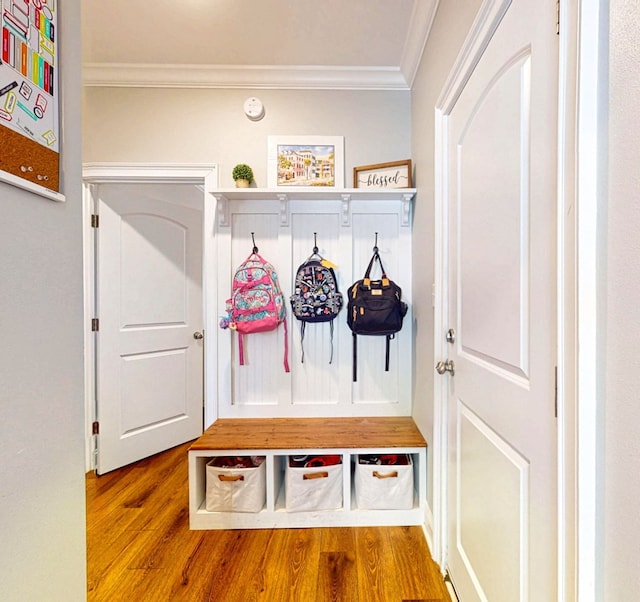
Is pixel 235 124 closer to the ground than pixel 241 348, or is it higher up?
higher up

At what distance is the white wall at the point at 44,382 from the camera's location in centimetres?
59

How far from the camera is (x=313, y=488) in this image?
167 centimetres

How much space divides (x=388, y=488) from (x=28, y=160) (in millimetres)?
1865

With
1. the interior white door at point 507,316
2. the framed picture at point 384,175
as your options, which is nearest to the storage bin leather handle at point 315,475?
the interior white door at point 507,316

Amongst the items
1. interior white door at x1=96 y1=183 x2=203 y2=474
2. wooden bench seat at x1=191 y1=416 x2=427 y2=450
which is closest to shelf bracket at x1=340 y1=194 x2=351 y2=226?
wooden bench seat at x1=191 y1=416 x2=427 y2=450

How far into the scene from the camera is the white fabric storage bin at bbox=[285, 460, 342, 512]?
1.67 meters

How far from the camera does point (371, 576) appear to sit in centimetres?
137

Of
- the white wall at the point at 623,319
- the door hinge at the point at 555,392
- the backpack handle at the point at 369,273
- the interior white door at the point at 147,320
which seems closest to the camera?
the white wall at the point at 623,319

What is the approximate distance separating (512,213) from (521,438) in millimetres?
587

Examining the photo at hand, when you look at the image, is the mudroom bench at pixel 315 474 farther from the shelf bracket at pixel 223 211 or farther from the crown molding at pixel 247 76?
the crown molding at pixel 247 76

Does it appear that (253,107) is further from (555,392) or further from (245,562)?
(245,562)

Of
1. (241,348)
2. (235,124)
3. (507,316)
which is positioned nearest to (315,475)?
(241,348)

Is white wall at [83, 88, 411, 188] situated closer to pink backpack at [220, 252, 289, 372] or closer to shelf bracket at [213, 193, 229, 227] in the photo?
shelf bracket at [213, 193, 229, 227]

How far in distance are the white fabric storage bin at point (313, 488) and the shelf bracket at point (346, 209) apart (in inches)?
54.5
